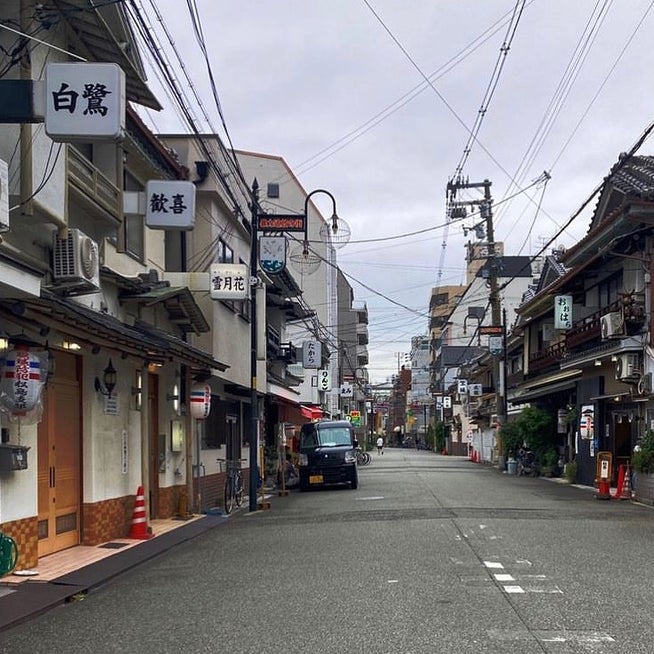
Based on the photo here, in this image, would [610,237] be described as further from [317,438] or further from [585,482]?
[317,438]

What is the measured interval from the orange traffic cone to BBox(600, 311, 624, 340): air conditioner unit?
47.5ft

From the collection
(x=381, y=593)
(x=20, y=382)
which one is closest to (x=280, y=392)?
(x=20, y=382)

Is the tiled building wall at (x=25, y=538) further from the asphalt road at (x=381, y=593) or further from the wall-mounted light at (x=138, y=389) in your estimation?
the wall-mounted light at (x=138, y=389)

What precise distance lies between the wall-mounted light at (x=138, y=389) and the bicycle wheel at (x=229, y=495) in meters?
5.14

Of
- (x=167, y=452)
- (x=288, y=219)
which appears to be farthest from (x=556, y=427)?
(x=167, y=452)

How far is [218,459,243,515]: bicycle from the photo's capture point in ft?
69.1

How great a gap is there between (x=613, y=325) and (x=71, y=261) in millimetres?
16834

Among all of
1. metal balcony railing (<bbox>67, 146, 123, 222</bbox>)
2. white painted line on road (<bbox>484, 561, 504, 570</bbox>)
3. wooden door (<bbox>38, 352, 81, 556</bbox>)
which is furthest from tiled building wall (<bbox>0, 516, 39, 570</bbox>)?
white painted line on road (<bbox>484, 561, 504, 570</bbox>)

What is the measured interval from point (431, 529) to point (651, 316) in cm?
1054

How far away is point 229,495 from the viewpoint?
21.2 m

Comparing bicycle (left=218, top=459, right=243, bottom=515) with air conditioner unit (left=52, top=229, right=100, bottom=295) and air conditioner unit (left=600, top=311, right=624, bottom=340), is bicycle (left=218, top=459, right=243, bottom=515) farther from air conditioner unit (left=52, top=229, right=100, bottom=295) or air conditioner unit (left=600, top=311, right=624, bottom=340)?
air conditioner unit (left=600, top=311, right=624, bottom=340)

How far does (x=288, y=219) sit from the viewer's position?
74.1ft

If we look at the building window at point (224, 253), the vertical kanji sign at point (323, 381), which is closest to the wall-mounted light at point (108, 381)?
the building window at point (224, 253)

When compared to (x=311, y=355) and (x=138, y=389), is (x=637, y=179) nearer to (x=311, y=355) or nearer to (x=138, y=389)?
(x=138, y=389)
